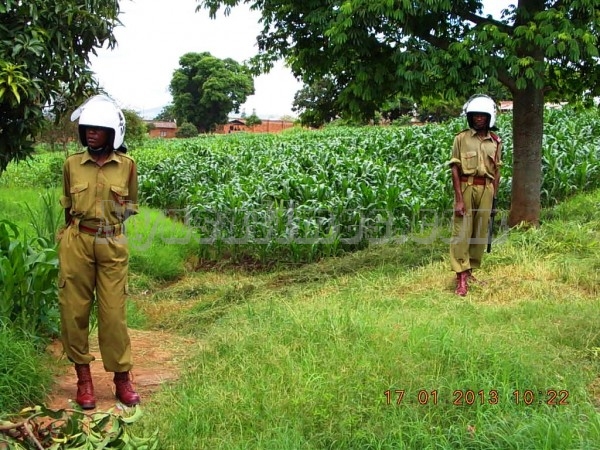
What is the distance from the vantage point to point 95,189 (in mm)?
3732

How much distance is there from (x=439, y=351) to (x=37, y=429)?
219 centimetres

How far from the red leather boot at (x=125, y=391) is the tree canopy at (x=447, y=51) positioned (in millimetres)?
3943

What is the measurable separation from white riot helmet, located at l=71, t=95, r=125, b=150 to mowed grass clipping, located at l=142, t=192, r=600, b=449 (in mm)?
1546

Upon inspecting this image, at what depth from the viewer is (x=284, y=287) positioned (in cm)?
699

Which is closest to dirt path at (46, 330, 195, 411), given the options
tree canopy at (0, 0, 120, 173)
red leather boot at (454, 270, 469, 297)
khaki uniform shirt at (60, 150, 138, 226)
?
khaki uniform shirt at (60, 150, 138, 226)

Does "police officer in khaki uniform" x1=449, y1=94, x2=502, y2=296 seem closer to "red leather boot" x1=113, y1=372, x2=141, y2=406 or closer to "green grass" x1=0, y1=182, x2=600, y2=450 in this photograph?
"green grass" x1=0, y1=182, x2=600, y2=450

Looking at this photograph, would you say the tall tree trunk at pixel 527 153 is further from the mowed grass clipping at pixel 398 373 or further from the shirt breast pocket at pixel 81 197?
the shirt breast pocket at pixel 81 197

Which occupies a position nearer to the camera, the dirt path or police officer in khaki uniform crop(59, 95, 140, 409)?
police officer in khaki uniform crop(59, 95, 140, 409)

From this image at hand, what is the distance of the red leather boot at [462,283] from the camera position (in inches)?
231

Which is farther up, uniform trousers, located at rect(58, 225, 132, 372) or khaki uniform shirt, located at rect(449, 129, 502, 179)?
khaki uniform shirt, located at rect(449, 129, 502, 179)

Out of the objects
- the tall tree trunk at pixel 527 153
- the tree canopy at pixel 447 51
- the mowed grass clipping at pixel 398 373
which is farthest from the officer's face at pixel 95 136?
the tall tree trunk at pixel 527 153

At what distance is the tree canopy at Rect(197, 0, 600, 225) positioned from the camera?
6.08 metres

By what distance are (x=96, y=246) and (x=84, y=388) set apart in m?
0.87

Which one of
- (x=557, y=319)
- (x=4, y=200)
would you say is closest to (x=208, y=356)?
(x=557, y=319)
